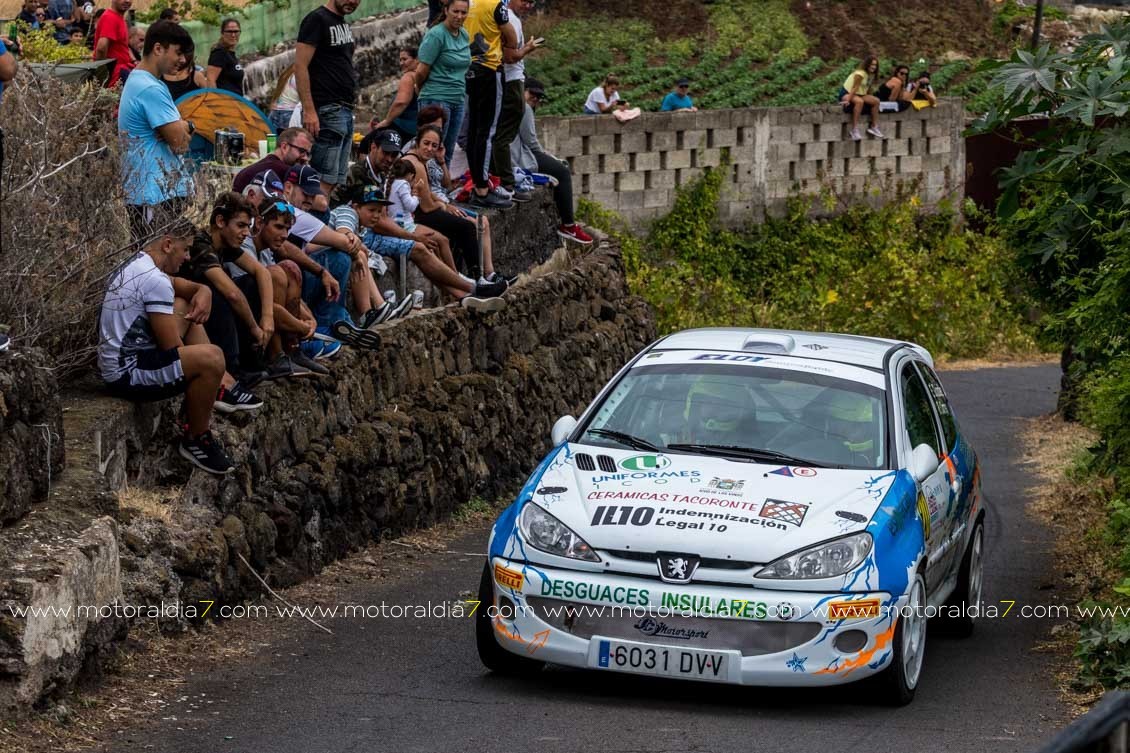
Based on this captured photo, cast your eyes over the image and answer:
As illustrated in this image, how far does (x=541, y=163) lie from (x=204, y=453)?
11283 mm

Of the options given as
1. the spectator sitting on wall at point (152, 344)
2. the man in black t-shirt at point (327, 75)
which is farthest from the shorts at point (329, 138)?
the spectator sitting on wall at point (152, 344)

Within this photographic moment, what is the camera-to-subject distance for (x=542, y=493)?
8.56 meters

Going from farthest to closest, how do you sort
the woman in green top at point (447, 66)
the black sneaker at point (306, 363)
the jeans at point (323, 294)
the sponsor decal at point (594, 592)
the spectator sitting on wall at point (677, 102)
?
1. the spectator sitting on wall at point (677, 102)
2. the woman in green top at point (447, 66)
3. the jeans at point (323, 294)
4. the black sneaker at point (306, 363)
5. the sponsor decal at point (594, 592)

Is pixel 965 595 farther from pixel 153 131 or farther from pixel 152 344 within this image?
pixel 153 131

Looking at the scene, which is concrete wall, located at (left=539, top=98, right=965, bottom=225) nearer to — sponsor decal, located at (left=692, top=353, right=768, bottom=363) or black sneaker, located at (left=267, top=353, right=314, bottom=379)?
black sneaker, located at (left=267, top=353, right=314, bottom=379)

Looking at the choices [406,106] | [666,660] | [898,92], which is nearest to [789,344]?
[666,660]

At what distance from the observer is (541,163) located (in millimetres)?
20422

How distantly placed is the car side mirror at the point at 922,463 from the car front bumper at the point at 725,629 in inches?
39.0

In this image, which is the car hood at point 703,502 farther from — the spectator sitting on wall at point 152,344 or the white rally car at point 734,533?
the spectator sitting on wall at point 152,344

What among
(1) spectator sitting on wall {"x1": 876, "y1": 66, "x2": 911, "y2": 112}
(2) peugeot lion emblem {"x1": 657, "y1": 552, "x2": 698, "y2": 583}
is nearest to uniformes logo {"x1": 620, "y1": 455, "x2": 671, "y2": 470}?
(2) peugeot lion emblem {"x1": 657, "y1": 552, "x2": 698, "y2": 583}

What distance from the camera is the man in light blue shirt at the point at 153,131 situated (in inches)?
413

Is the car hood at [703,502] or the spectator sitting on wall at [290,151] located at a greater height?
the spectator sitting on wall at [290,151]

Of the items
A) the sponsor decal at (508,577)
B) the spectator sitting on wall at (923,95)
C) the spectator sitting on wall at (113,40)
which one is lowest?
the spectator sitting on wall at (923,95)

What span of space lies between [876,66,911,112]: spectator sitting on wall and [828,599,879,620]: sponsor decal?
2874 centimetres
